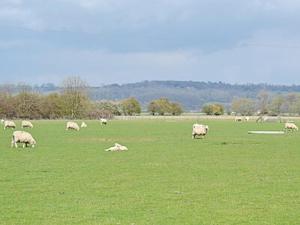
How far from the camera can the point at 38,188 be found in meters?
18.3

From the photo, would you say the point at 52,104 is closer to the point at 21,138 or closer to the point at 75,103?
the point at 75,103

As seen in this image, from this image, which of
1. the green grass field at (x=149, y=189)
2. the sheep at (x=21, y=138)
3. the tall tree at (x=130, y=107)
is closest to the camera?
the green grass field at (x=149, y=189)

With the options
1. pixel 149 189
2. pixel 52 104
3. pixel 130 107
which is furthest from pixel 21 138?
pixel 130 107

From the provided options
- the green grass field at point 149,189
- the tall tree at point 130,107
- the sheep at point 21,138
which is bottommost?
the green grass field at point 149,189

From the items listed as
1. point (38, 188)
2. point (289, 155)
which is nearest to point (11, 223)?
point (38, 188)

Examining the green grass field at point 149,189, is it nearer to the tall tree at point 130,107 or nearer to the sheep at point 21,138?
the sheep at point 21,138

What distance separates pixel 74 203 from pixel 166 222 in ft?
11.5

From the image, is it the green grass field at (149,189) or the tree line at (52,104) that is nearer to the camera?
the green grass field at (149,189)

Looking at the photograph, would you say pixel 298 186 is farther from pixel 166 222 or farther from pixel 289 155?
pixel 289 155

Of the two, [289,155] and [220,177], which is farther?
[289,155]

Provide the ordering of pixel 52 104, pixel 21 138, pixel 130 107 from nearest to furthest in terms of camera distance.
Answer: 1. pixel 21 138
2. pixel 52 104
3. pixel 130 107

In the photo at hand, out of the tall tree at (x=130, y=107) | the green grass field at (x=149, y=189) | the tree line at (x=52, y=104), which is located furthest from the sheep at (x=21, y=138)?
the tall tree at (x=130, y=107)

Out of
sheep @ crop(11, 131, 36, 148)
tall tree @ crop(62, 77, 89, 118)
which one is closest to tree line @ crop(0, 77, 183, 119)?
tall tree @ crop(62, 77, 89, 118)

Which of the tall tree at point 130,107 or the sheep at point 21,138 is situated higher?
the tall tree at point 130,107
